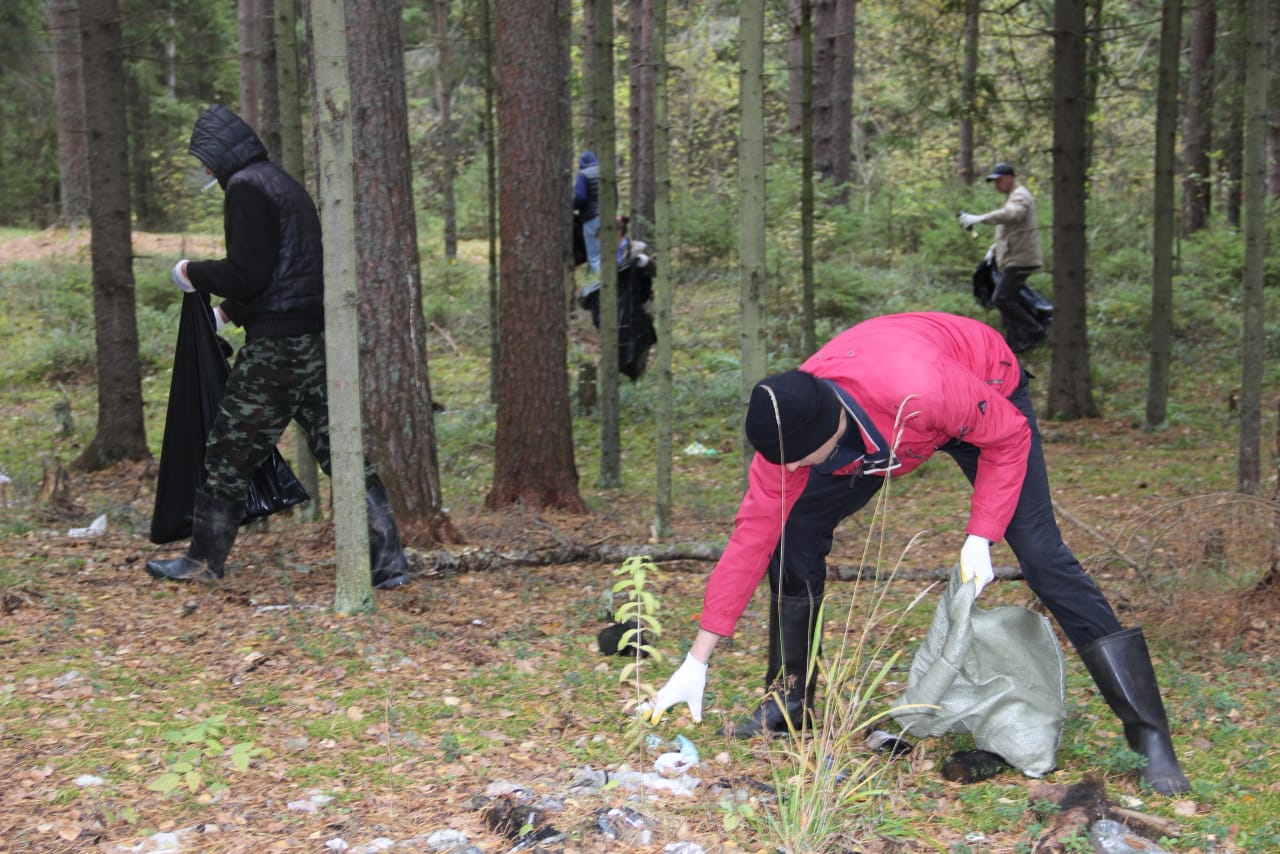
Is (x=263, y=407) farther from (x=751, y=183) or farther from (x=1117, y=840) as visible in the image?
(x=1117, y=840)

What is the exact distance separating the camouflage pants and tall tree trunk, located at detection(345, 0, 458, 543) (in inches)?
27.7

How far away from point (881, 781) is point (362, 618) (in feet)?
8.36

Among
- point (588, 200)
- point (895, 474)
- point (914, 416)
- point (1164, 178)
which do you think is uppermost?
point (588, 200)

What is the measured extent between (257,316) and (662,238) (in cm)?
249

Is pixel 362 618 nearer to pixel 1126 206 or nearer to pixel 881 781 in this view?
pixel 881 781

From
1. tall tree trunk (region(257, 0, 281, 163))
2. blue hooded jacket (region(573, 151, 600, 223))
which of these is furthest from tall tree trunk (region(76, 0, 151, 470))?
blue hooded jacket (region(573, 151, 600, 223))

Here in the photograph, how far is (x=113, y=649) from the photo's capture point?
461 centimetres

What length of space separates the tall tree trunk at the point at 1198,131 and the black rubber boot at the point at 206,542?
13.3m

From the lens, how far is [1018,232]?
37.9 feet

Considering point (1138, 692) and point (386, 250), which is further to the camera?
point (386, 250)

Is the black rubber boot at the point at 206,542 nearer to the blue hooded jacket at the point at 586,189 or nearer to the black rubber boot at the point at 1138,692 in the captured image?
the black rubber boot at the point at 1138,692

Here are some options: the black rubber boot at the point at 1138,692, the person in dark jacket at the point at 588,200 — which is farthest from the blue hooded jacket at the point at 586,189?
the black rubber boot at the point at 1138,692

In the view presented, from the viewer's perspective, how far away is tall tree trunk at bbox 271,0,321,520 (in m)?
6.83

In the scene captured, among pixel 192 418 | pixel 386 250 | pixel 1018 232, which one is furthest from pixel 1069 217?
pixel 192 418
